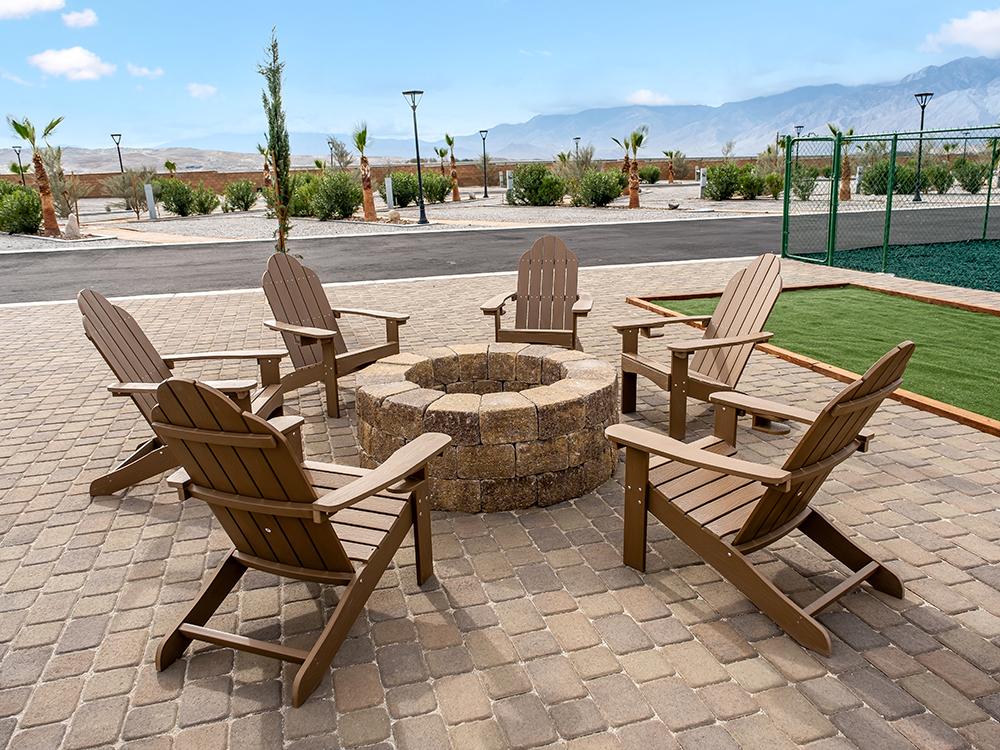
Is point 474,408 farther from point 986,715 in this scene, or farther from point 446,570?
point 986,715

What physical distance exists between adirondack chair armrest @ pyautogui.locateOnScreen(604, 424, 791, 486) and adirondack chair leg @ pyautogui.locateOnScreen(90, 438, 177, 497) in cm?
249

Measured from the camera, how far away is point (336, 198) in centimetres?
2731

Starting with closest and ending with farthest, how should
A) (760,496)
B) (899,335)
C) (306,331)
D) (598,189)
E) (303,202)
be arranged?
(760,496) < (306,331) < (899,335) < (303,202) < (598,189)

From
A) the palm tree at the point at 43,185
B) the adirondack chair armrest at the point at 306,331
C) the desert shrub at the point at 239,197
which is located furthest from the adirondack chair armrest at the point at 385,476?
the desert shrub at the point at 239,197

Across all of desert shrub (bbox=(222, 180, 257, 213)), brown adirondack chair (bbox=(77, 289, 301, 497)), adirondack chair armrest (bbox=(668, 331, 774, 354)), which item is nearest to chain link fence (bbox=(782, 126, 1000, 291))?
adirondack chair armrest (bbox=(668, 331, 774, 354))

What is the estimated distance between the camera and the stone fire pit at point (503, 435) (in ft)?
12.8

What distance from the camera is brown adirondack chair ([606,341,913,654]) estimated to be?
2.71 meters

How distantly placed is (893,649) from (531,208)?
1132 inches

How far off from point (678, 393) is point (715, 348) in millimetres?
428

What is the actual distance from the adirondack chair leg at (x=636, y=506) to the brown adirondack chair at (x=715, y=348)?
4.89ft

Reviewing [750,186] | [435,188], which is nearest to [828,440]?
[750,186]

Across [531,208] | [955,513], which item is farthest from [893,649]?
[531,208]

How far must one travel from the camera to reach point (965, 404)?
5.32 metres

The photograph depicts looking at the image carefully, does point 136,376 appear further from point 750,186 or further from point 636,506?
point 750,186
